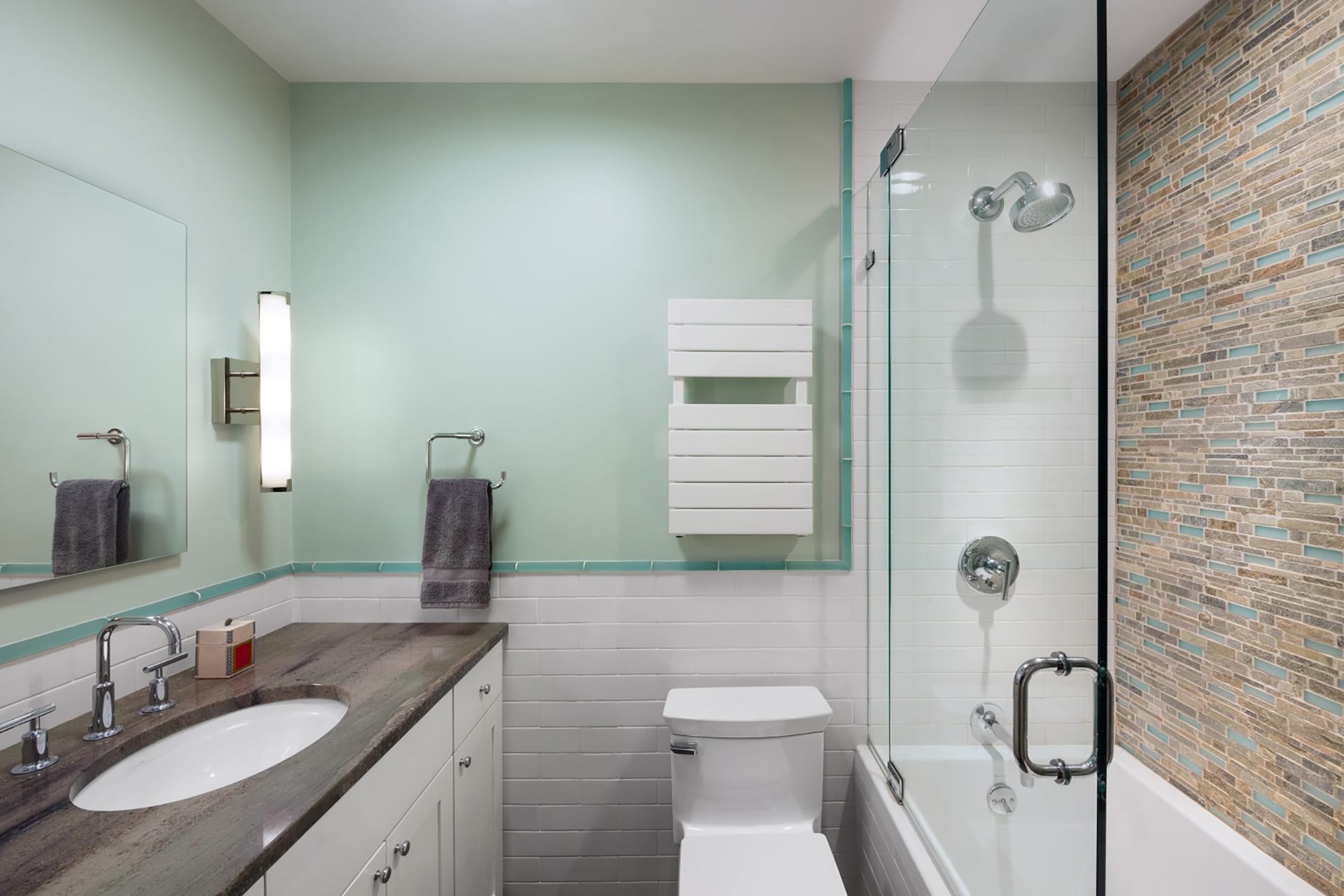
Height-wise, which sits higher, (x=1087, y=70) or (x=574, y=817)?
(x=1087, y=70)

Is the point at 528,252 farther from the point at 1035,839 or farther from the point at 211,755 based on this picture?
the point at 1035,839

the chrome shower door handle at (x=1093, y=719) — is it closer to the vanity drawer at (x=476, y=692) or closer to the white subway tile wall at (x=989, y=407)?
the white subway tile wall at (x=989, y=407)

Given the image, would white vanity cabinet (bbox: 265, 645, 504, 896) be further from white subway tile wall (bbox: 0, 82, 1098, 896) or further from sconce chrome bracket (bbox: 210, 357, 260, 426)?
sconce chrome bracket (bbox: 210, 357, 260, 426)

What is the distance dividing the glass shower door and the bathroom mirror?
5.93 ft

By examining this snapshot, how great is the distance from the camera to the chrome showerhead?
0.92 metres

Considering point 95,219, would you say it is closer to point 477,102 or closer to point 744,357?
point 477,102

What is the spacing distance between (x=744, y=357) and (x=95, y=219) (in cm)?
157

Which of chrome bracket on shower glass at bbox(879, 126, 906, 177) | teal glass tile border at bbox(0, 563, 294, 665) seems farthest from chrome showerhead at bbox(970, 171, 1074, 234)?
teal glass tile border at bbox(0, 563, 294, 665)

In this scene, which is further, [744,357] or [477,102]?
[477,102]

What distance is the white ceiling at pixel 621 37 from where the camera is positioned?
5.38 ft

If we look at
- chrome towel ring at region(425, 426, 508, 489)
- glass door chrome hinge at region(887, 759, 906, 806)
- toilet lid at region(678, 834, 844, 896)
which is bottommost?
toilet lid at region(678, 834, 844, 896)

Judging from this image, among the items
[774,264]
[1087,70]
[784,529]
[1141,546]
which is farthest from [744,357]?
[1141,546]

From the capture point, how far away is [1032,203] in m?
0.98

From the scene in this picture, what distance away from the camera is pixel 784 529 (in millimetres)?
1859
